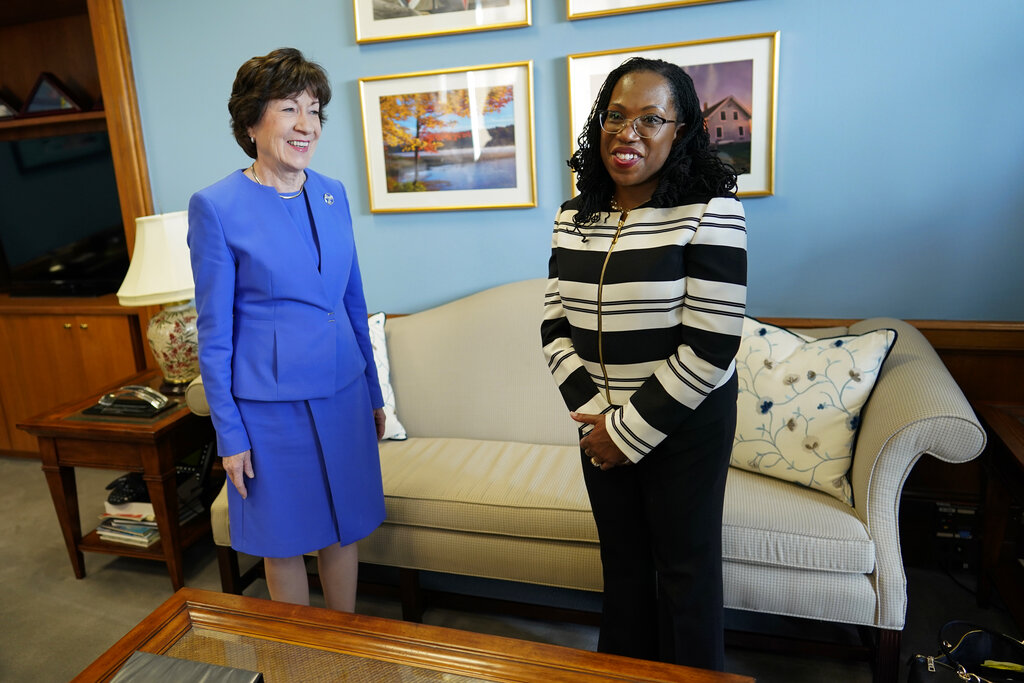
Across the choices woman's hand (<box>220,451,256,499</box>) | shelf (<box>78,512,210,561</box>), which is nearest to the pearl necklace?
woman's hand (<box>220,451,256,499</box>)

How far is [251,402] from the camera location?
1584 mm

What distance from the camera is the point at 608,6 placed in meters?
2.29

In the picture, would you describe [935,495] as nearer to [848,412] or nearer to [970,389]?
[970,389]

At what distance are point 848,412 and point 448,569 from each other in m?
1.17

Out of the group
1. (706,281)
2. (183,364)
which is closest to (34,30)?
(183,364)

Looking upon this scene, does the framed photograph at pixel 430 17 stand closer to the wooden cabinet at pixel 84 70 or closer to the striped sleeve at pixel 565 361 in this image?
the wooden cabinet at pixel 84 70

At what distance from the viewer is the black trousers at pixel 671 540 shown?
1336 mm

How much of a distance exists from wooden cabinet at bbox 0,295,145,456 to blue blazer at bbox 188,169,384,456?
72.5 inches

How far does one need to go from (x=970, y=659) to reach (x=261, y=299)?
1711 millimetres

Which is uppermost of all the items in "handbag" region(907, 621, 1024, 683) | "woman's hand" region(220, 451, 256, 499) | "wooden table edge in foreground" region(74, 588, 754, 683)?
"woman's hand" region(220, 451, 256, 499)

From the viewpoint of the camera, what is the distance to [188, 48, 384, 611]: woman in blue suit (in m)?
1.47

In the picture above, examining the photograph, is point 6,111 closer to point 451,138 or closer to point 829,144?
point 451,138

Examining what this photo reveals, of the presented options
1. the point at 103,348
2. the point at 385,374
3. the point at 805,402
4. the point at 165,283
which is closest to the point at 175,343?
the point at 165,283

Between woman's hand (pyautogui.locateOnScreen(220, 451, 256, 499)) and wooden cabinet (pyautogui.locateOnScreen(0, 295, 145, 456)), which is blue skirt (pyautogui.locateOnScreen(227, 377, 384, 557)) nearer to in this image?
woman's hand (pyautogui.locateOnScreen(220, 451, 256, 499))
